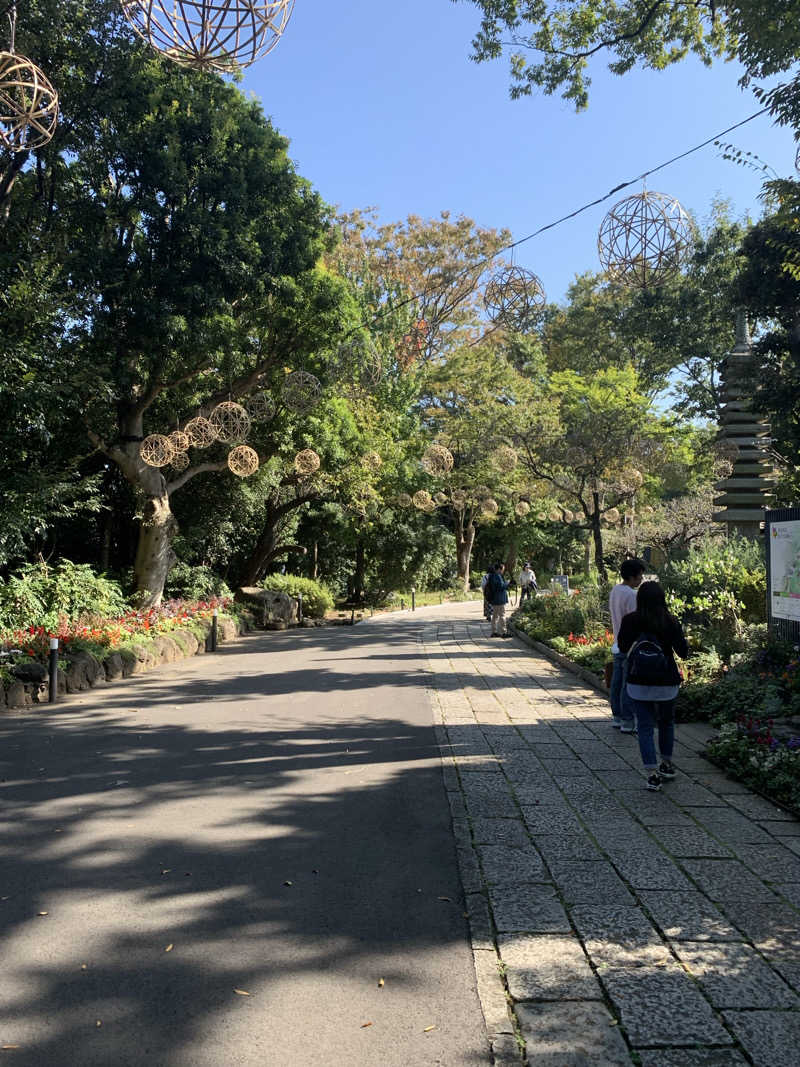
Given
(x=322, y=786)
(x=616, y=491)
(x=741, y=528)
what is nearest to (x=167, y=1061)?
(x=322, y=786)

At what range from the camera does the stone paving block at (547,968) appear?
3.02 m

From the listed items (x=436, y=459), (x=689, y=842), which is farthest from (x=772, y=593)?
(x=436, y=459)

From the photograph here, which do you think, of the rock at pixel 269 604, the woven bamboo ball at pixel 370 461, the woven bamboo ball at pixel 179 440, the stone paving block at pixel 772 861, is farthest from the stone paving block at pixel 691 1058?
the rock at pixel 269 604

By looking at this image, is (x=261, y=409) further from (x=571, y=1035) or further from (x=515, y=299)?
(x=571, y=1035)

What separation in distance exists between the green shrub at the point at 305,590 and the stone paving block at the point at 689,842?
19.8 m

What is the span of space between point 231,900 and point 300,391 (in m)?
11.5

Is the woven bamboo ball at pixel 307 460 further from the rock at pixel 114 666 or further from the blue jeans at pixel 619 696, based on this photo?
the blue jeans at pixel 619 696

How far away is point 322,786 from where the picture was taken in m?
5.96

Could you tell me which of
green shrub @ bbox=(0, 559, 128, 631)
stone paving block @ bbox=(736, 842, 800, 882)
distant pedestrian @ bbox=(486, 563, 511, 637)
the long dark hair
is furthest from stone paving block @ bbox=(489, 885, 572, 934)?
distant pedestrian @ bbox=(486, 563, 511, 637)

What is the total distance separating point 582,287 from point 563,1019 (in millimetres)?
45721

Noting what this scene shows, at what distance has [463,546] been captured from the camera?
133 feet

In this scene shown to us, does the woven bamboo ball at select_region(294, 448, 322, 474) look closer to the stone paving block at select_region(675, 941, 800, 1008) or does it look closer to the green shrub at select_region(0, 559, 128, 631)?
the green shrub at select_region(0, 559, 128, 631)

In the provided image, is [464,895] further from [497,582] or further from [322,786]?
[497,582]

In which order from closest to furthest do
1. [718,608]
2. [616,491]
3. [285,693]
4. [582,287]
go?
[285,693] < [718,608] < [616,491] < [582,287]
